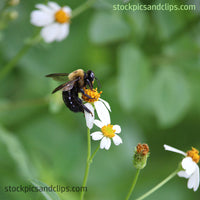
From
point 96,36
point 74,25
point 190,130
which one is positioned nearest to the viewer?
point 96,36

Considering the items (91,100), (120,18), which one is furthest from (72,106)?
(120,18)

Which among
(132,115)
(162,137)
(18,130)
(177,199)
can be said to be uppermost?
(18,130)

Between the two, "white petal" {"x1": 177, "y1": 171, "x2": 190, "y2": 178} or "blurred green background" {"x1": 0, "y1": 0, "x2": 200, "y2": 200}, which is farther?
"blurred green background" {"x1": 0, "y1": 0, "x2": 200, "y2": 200}

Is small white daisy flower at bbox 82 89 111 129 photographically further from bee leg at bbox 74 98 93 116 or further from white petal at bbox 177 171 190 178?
white petal at bbox 177 171 190 178

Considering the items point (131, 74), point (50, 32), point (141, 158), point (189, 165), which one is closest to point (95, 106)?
point (141, 158)

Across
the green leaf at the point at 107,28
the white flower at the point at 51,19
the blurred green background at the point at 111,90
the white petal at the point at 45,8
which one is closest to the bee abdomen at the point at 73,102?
the white flower at the point at 51,19

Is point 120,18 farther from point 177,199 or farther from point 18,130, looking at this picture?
point 177,199

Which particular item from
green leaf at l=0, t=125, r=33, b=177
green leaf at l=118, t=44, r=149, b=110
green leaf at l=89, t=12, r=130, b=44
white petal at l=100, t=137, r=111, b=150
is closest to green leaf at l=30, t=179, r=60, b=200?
white petal at l=100, t=137, r=111, b=150
